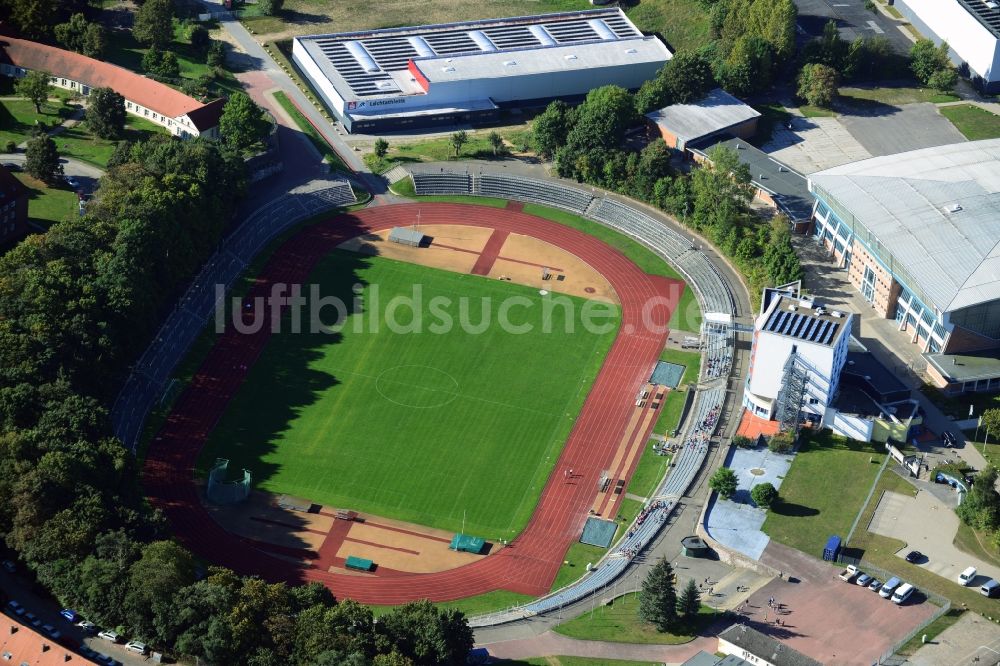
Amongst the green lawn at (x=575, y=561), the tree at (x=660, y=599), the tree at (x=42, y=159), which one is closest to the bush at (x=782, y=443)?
the green lawn at (x=575, y=561)

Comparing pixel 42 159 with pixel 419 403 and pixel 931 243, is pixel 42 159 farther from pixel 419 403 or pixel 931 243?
pixel 931 243

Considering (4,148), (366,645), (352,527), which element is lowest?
(366,645)

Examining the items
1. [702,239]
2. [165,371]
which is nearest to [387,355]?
[165,371]

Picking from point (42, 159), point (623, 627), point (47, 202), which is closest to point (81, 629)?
point (623, 627)

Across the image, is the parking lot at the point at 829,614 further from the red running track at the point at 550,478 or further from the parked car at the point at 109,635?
the parked car at the point at 109,635

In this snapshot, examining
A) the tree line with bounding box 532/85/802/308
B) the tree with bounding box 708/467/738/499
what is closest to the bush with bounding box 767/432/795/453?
the tree with bounding box 708/467/738/499

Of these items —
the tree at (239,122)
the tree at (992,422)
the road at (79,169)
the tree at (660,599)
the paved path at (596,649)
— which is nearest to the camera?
the paved path at (596,649)

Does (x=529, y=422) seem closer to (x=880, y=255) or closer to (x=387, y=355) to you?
(x=387, y=355)
